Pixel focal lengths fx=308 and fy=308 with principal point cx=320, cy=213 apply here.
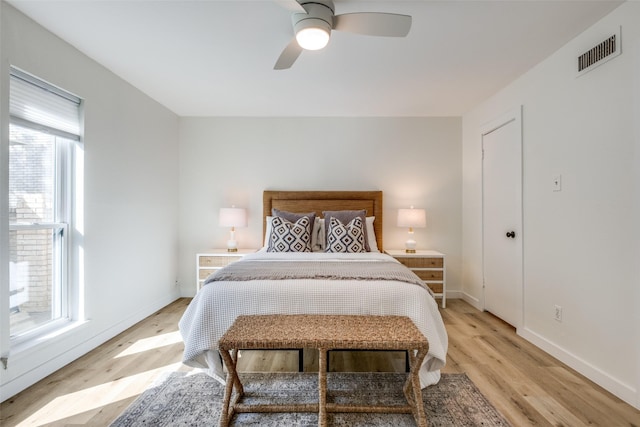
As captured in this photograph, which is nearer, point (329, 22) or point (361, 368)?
point (329, 22)

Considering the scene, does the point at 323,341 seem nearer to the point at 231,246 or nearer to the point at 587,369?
the point at 587,369

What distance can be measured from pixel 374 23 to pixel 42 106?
7.86 feet

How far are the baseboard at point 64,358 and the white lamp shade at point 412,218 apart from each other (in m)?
3.12

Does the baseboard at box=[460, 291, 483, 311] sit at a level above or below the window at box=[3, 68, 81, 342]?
below

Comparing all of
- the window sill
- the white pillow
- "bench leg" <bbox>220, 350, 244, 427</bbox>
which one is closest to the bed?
"bench leg" <bbox>220, 350, 244, 427</bbox>

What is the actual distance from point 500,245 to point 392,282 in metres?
1.88

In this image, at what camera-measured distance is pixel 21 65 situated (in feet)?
6.69

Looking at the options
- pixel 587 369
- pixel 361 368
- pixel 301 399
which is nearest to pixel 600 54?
pixel 587 369

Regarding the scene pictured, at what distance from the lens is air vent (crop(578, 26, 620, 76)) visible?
2.00 metres

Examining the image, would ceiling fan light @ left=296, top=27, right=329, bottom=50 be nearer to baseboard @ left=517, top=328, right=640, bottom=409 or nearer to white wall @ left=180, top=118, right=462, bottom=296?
white wall @ left=180, top=118, right=462, bottom=296

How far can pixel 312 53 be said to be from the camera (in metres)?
2.52

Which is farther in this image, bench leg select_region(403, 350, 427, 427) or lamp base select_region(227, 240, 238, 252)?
lamp base select_region(227, 240, 238, 252)

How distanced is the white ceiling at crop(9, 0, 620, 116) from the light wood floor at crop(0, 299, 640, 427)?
2434 millimetres

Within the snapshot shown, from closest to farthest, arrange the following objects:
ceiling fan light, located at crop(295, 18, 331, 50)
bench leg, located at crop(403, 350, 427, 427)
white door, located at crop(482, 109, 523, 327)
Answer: bench leg, located at crop(403, 350, 427, 427), ceiling fan light, located at crop(295, 18, 331, 50), white door, located at crop(482, 109, 523, 327)
